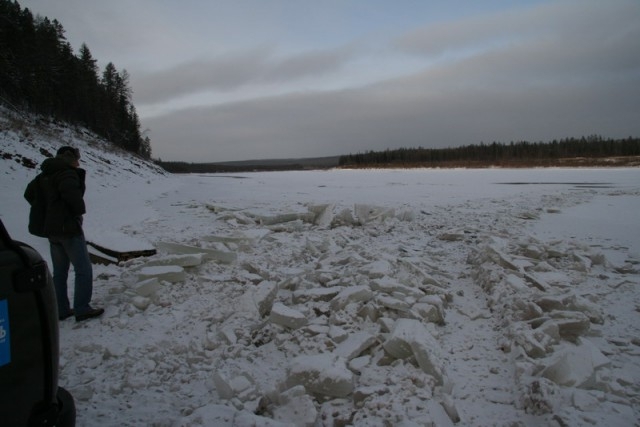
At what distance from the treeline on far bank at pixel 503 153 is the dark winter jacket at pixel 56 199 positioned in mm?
80964

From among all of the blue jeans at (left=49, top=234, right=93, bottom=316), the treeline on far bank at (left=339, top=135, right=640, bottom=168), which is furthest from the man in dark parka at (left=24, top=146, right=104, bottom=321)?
the treeline on far bank at (left=339, top=135, right=640, bottom=168)

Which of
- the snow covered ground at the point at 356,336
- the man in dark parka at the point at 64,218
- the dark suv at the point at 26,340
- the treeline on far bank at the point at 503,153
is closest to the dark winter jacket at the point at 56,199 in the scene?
the man in dark parka at the point at 64,218

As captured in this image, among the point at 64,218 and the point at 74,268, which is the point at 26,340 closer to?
the point at 64,218

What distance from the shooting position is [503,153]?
99.5 m

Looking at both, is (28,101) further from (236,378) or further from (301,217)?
(236,378)

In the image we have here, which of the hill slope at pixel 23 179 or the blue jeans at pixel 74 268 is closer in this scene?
the blue jeans at pixel 74 268

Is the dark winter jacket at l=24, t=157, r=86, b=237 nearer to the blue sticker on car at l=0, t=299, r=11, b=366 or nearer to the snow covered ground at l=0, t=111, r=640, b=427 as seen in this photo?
the snow covered ground at l=0, t=111, r=640, b=427

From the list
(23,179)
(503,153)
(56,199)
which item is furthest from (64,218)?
(503,153)

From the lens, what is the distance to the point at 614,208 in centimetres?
1319

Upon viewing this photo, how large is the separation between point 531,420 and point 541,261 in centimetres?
441

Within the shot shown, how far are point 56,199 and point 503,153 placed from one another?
4339 inches

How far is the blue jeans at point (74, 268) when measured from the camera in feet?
13.9

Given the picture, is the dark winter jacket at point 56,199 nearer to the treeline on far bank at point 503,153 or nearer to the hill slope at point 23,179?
the hill slope at point 23,179

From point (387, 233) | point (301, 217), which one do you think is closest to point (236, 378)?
point (387, 233)
